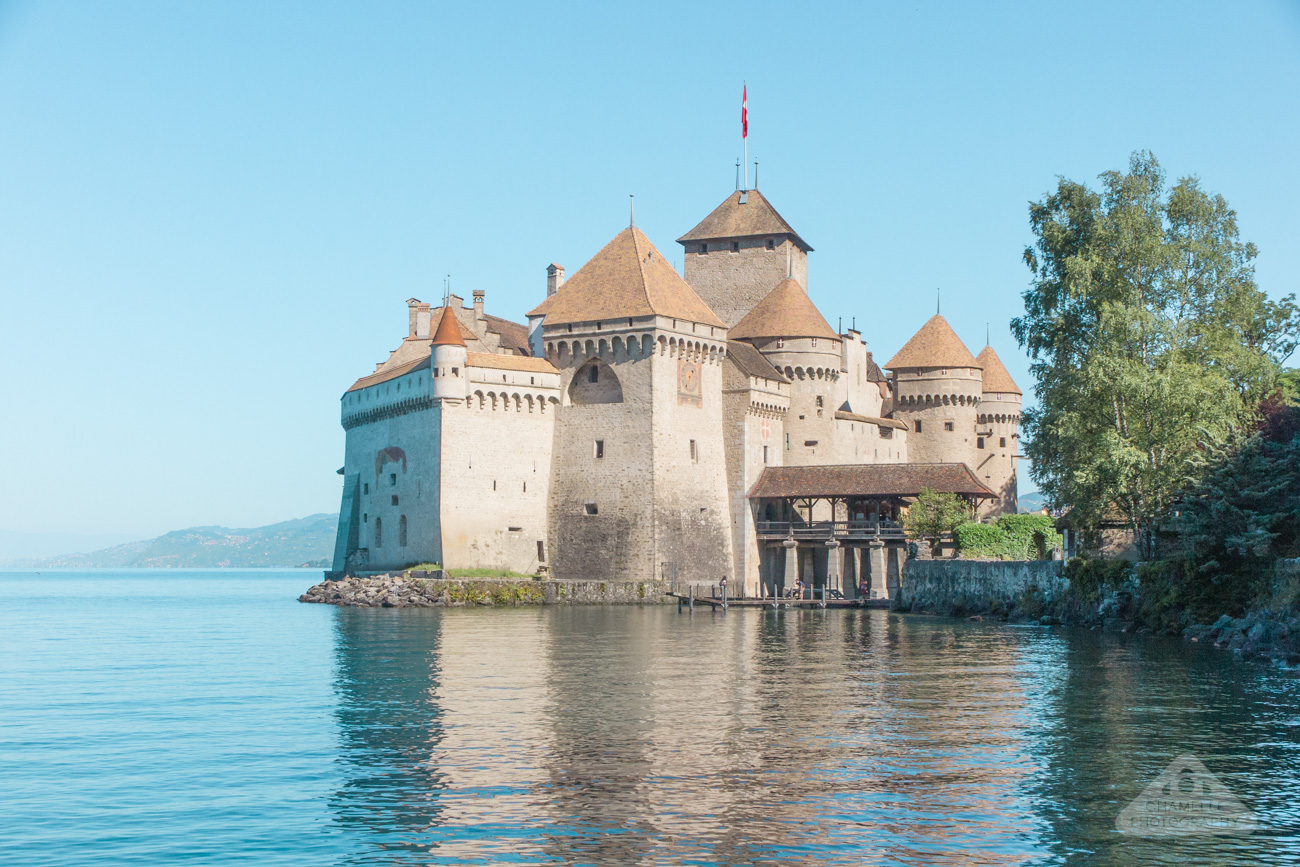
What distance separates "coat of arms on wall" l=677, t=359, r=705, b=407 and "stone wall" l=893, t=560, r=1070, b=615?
11298 millimetres

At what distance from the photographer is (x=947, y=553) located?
51031 millimetres

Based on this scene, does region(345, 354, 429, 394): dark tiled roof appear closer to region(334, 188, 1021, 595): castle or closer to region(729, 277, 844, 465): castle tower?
region(334, 188, 1021, 595): castle

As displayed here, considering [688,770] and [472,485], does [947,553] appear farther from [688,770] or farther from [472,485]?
[688,770]

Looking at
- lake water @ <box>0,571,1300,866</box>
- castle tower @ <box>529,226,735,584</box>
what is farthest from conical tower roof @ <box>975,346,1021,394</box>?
lake water @ <box>0,571,1300,866</box>

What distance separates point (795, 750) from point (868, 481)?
37644mm

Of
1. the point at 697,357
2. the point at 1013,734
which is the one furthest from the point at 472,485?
the point at 1013,734

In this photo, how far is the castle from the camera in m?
54.2

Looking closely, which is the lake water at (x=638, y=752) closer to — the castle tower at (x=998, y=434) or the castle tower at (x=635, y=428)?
the castle tower at (x=635, y=428)

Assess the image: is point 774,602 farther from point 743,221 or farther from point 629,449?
point 743,221

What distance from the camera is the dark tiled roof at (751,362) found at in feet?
192

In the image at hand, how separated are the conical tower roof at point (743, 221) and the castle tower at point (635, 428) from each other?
1017 centimetres

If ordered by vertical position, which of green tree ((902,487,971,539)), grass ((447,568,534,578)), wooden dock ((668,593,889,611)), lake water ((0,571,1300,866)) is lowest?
lake water ((0,571,1300,866))

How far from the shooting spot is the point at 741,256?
66.6m

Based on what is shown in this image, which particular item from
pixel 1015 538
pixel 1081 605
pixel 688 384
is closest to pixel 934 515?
pixel 1015 538
